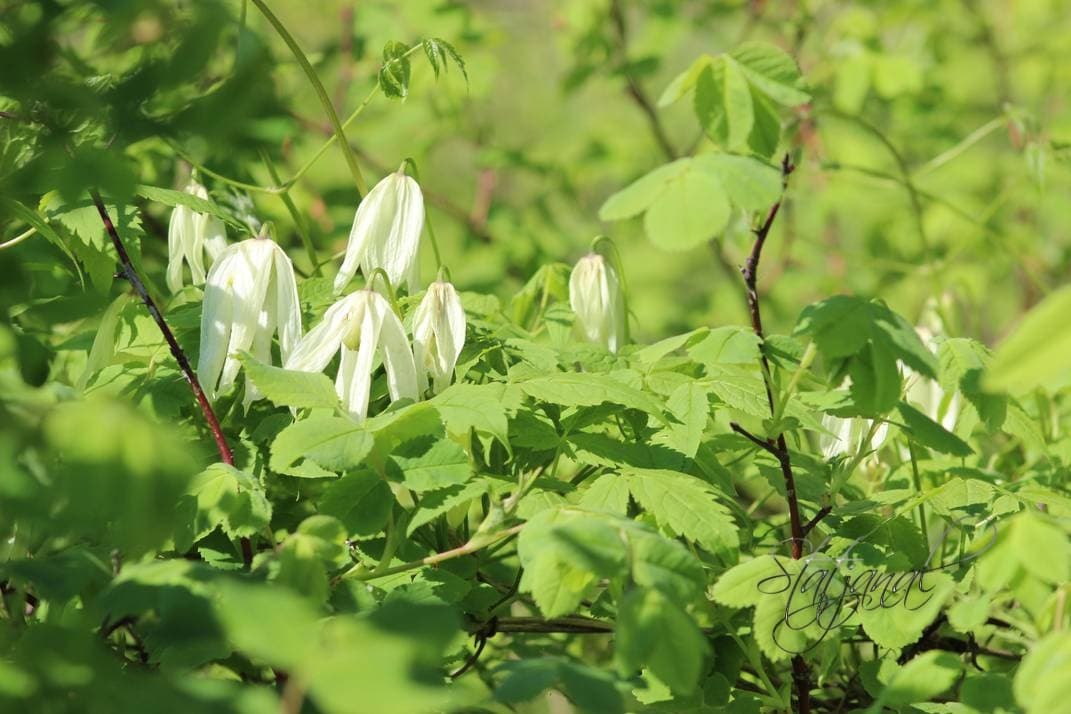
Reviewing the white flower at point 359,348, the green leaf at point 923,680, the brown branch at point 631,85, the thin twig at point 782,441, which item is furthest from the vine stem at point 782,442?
the brown branch at point 631,85

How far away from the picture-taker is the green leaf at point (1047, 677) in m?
0.68

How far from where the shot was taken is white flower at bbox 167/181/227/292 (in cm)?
131

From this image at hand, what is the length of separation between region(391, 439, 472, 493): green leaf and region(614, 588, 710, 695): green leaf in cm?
21

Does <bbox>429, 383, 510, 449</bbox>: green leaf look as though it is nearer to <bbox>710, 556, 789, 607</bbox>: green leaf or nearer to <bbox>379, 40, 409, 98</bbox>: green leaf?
<bbox>710, 556, 789, 607</bbox>: green leaf

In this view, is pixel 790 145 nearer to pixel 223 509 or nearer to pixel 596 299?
pixel 596 299

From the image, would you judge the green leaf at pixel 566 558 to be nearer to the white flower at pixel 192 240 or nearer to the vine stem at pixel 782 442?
the vine stem at pixel 782 442

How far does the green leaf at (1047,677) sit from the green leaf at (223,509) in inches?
22.6

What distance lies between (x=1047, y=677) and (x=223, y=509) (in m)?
0.62

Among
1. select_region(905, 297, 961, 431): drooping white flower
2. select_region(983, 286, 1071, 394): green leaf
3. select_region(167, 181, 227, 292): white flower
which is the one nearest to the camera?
select_region(983, 286, 1071, 394): green leaf

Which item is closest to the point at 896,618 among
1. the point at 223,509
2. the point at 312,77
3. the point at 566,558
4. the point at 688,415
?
the point at 688,415

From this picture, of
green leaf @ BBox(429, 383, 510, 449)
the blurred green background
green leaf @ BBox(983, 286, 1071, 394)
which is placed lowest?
the blurred green background

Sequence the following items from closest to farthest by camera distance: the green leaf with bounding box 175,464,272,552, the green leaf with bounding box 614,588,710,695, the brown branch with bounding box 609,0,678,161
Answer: the green leaf with bounding box 614,588,710,695 → the green leaf with bounding box 175,464,272,552 → the brown branch with bounding box 609,0,678,161

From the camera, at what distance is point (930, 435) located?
106 cm

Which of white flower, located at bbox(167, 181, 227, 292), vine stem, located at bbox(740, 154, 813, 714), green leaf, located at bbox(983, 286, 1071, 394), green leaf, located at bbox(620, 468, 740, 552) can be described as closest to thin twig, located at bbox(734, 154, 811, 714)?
vine stem, located at bbox(740, 154, 813, 714)
